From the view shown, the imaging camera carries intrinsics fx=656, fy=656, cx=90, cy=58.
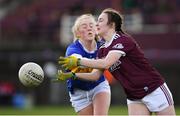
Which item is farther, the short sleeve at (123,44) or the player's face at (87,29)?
the player's face at (87,29)

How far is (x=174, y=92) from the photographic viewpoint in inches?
888

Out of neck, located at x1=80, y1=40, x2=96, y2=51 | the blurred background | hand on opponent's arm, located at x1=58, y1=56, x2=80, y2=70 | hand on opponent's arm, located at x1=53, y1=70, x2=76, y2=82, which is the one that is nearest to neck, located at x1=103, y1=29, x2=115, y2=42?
hand on opponent's arm, located at x1=58, y1=56, x2=80, y2=70

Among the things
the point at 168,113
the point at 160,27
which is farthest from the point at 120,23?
the point at 160,27

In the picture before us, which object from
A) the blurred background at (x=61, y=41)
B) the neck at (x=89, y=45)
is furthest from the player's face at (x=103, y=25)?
the blurred background at (x=61, y=41)

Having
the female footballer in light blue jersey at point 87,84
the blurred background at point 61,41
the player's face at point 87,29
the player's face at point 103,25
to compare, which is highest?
the player's face at point 103,25

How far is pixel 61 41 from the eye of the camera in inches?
947

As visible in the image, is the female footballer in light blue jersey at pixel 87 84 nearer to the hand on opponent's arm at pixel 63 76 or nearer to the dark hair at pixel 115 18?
the hand on opponent's arm at pixel 63 76

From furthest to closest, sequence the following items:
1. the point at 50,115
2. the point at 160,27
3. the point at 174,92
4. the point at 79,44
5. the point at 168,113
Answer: the point at 160,27, the point at 174,92, the point at 50,115, the point at 79,44, the point at 168,113

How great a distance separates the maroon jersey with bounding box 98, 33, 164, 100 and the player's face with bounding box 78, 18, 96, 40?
1.16 m

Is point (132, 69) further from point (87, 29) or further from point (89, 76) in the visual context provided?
point (87, 29)

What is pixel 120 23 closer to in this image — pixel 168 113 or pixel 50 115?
pixel 168 113

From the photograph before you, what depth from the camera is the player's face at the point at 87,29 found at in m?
9.40

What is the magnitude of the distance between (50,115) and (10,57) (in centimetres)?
683

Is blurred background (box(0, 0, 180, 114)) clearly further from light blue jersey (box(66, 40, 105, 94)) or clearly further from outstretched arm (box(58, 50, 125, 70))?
outstretched arm (box(58, 50, 125, 70))
